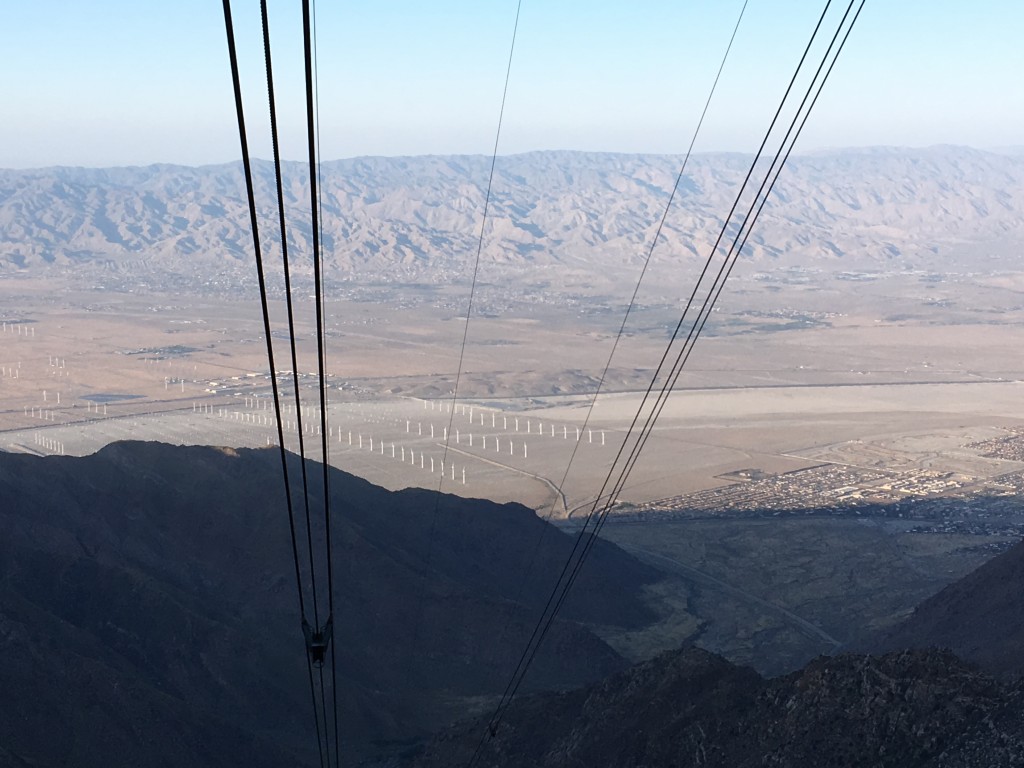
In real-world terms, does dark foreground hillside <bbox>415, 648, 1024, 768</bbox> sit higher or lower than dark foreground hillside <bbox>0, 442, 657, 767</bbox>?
lower

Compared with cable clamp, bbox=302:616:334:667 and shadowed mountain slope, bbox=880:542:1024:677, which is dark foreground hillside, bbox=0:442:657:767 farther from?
cable clamp, bbox=302:616:334:667

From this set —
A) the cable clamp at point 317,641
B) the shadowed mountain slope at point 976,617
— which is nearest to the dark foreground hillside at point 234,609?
the shadowed mountain slope at point 976,617

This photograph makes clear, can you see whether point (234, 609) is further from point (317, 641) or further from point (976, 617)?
point (317, 641)

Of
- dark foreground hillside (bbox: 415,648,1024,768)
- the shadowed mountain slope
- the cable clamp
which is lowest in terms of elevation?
the cable clamp

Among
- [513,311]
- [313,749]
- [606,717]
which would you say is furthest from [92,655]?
[513,311]

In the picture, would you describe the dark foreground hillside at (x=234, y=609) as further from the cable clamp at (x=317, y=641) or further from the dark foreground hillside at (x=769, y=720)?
the cable clamp at (x=317, y=641)

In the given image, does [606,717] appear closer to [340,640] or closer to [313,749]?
[313,749]

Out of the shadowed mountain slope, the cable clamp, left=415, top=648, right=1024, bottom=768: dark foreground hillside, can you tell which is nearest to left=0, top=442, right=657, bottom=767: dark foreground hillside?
left=415, top=648, right=1024, bottom=768: dark foreground hillside
